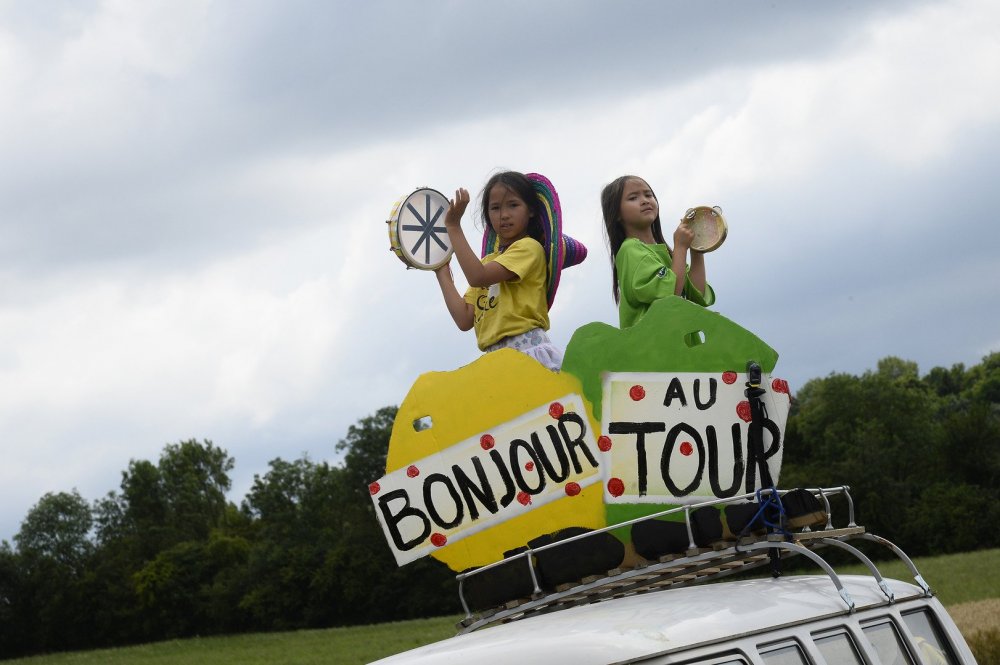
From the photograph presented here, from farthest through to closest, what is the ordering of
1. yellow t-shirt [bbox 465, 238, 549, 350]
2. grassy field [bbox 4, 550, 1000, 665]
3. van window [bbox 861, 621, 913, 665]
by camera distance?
grassy field [bbox 4, 550, 1000, 665] → yellow t-shirt [bbox 465, 238, 549, 350] → van window [bbox 861, 621, 913, 665]

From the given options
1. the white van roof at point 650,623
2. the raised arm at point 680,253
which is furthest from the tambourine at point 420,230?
the white van roof at point 650,623

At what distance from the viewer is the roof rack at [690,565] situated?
5.53 meters

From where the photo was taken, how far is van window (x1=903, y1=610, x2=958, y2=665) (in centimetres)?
579

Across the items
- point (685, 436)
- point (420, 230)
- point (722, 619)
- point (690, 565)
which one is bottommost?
point (722, 619)

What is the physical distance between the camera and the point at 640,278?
268 inches

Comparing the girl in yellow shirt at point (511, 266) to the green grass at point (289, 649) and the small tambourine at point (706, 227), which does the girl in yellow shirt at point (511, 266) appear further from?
the green grass at point (289, 649)

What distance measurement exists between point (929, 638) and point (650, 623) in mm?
1945

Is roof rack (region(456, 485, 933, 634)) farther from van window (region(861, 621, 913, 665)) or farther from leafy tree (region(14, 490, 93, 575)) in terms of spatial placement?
leafy tree (region(14, 490, 93, 575))

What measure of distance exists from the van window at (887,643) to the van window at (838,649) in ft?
0.64

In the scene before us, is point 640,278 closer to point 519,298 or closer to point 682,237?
point 682,237

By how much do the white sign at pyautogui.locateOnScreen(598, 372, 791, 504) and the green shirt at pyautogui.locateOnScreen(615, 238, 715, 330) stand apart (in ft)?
2.33

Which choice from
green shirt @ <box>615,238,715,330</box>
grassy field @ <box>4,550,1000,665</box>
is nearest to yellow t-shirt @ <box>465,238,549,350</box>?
green shirt @ <box>615,238,715,330</box>

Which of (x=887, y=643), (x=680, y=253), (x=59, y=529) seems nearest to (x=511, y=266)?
(x=680, y=253)

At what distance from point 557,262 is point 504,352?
3.90 feet
